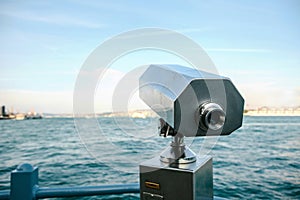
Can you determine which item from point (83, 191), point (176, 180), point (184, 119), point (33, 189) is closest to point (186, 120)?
point (184, 119)

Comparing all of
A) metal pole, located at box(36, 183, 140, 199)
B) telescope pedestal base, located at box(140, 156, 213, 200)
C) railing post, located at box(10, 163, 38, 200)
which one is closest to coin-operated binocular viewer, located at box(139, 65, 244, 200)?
telescope pedestal base, located at box(140, 156, 213, 200)

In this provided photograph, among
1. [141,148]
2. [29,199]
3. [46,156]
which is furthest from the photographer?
[46,156]

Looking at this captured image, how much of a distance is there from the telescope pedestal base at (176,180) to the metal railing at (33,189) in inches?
17.1

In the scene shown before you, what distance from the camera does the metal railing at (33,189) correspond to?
117cm

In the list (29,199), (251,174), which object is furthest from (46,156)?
(29,199)

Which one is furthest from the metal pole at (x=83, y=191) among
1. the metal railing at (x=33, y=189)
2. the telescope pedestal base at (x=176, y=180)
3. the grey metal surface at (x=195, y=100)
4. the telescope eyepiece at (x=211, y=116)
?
the telescope eyepiece at (x=211, y=116)

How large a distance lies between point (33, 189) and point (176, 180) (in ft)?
2.64

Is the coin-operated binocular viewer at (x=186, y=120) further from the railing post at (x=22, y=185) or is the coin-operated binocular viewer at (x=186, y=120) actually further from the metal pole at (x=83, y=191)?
the railing post at (x=22, y=185)

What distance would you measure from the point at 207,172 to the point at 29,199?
0.85 meters

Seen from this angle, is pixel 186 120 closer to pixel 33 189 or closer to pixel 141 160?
pixel 141 160

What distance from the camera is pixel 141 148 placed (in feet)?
2.82

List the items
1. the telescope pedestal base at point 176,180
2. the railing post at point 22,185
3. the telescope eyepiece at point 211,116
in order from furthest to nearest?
the railing post at point 22,185
the telescope pedestal base at point 176,180
the telescope eyepiece at point 211,116

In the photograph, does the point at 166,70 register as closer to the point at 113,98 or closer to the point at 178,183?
the point at 113,98

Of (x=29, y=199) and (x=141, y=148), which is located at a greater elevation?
(x=141, y=148)
